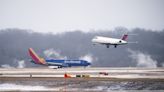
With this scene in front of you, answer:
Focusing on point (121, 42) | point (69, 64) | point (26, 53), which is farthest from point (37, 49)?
point (121, 42)

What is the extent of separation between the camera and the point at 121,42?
545ft

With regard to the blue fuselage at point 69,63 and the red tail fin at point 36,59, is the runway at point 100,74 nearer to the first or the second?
the blue fuselage at point 69,63

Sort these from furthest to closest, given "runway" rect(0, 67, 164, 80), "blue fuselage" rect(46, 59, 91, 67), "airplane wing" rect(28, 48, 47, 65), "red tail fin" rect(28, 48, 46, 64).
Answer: "red tail fin" rect(28, 48, 46, 64) → "airplane wing" rect(28, 48, 47, 65) → "blue fuselage" rect(46, 59, 91, 67) → "runway" rect(0, 67, 164, 80)

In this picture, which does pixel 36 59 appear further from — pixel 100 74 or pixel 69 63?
pixel 100 74

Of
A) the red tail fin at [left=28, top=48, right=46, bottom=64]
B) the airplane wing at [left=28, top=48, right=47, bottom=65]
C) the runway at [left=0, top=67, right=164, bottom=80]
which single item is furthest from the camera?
the red tail fin at [left=28, top=48, right=46, bottom=64]

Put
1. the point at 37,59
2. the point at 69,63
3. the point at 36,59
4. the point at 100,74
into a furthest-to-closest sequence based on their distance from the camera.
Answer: the point at 36,59, the point at 37,59, the point at 69,63, the point at 100,74

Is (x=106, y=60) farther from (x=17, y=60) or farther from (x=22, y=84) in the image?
(x=22, y=84)

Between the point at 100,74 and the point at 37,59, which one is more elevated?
the point at 37,59

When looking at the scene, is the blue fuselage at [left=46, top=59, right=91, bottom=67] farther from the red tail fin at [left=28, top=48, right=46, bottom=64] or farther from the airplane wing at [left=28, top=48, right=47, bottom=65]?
the red tail fin at [left=28, top=48, right=46, bottom=64]

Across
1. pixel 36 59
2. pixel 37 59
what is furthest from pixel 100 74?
pixel 36 59

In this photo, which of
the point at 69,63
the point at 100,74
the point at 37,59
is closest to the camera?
the point at 100,74

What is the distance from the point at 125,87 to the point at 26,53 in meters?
125

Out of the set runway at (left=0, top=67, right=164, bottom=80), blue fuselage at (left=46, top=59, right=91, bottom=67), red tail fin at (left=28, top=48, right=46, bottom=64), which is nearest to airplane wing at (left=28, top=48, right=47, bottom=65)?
red tail fin at (left=28, top=48, right=46, bottom=64)

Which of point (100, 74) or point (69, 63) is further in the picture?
point (69, 63)
